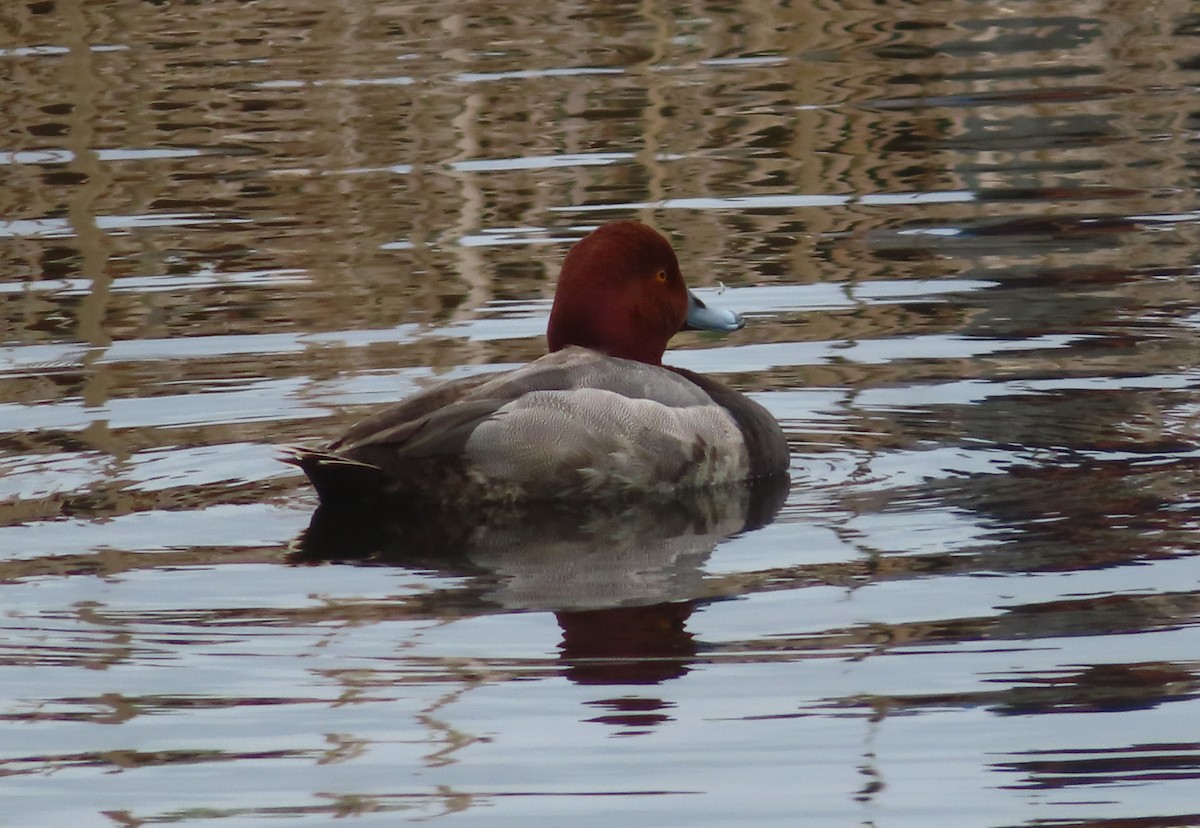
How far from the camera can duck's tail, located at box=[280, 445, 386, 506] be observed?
18.5 feet

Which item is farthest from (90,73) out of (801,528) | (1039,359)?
(801,528)

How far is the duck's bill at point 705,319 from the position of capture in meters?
6.69

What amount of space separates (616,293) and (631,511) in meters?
0.75

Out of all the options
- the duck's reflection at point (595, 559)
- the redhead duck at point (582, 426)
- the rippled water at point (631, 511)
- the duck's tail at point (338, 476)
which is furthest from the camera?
the redhead duck at point (582, 426)

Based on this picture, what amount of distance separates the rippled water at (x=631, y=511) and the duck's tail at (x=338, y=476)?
5.4 inches

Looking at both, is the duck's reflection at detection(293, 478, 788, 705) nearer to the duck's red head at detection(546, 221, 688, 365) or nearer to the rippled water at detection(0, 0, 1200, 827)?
the rippled water at detection(0, 0, 1200, 827)

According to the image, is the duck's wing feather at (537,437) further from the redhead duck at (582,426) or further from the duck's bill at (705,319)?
the duck's bill at (705,319)

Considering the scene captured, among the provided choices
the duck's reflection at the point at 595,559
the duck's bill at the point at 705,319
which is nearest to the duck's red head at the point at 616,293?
the duck's bill at the point at 705,319

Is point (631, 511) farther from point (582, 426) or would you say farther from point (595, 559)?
point (595, 559)

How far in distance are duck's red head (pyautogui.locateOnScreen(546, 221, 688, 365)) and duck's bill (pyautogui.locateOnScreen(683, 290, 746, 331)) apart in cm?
16

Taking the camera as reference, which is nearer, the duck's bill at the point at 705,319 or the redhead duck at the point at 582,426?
the redhead duck at the point at 582,426

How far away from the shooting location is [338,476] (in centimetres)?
572

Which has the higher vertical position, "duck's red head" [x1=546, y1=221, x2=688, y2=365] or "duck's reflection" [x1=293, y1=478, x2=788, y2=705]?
"duck's red head" [x1=546, y1=221, x2=688, y2=365]

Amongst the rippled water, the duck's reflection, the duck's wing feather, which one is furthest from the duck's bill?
the duck's reflection
